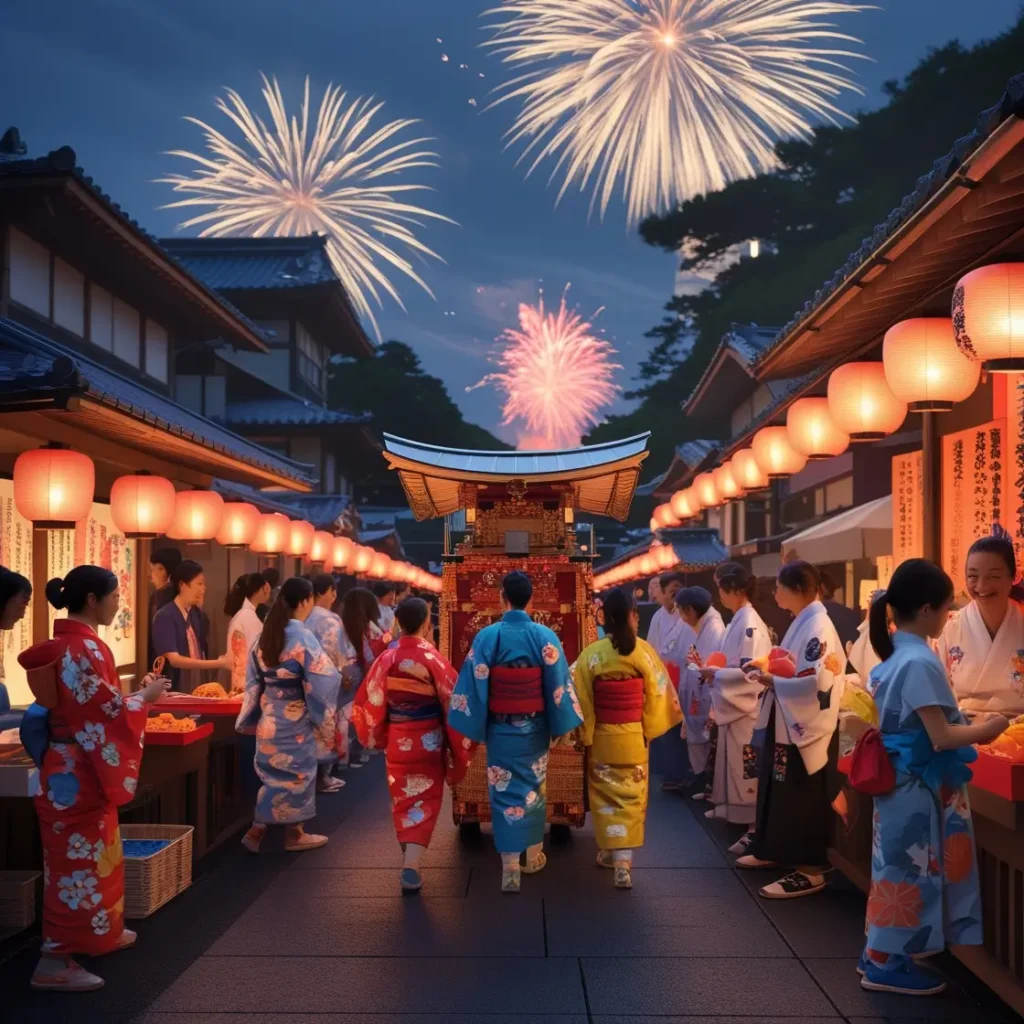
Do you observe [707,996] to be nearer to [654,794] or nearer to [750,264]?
[654,794]

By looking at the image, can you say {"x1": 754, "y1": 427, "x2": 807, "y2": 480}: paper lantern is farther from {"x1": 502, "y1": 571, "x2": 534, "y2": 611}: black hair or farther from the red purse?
the red purse

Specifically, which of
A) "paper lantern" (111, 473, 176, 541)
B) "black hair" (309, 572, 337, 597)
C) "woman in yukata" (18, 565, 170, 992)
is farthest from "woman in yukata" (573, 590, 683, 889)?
"black hair" (309, 572, 337, 597)

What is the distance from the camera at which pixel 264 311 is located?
27484 millimetres

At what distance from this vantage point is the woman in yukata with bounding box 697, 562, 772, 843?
8.56 m

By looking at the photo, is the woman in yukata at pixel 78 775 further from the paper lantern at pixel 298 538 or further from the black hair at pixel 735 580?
the paper lantern at pixel 298 538

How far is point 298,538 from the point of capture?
16469 millimetres

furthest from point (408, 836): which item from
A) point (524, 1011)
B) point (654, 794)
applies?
point (654, 794)

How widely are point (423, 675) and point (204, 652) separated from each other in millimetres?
3536

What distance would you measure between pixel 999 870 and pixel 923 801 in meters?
0.59

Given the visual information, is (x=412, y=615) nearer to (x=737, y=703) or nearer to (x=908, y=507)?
(x=737, y=703)

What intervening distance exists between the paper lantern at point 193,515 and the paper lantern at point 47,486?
3.13 m

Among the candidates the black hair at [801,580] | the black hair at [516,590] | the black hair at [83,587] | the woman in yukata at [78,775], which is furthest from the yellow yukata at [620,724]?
the black hair at [83,587]

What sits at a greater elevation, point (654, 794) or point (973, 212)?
point (973, 212)

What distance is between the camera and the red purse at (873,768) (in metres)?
4.74
